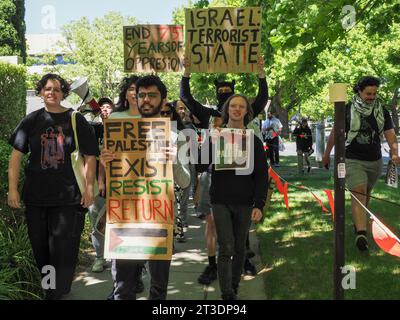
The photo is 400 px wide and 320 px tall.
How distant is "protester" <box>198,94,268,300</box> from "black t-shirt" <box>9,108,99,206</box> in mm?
1193

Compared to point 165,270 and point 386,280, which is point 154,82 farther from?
point 386,280

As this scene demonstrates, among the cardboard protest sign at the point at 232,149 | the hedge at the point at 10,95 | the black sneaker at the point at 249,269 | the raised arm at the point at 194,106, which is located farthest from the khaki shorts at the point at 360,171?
the hedge at the point at 10,95

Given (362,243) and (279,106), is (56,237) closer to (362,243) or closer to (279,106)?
(362,243)

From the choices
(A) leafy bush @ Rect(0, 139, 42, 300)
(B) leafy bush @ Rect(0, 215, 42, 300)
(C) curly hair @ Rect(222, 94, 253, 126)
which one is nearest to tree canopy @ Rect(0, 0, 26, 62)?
(A) leafy bush @ Rect(0, 139, 42, 300)

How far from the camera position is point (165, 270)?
3.69 metres

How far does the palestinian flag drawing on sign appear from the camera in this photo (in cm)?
362

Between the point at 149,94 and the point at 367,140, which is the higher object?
the point at 149,94

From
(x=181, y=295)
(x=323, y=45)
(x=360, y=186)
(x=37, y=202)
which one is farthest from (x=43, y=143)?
(x=323, y=45)

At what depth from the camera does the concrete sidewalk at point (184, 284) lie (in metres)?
4.79

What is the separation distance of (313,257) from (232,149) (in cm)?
225

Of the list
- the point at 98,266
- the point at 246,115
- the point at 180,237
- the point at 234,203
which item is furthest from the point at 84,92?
the point at 234,203

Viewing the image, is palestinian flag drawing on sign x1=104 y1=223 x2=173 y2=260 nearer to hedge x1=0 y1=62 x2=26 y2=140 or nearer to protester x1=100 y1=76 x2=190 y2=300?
protester x1=100 y1=76 x2=190 y2=300

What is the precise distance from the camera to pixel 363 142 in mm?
6137

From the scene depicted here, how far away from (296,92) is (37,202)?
151 ft
